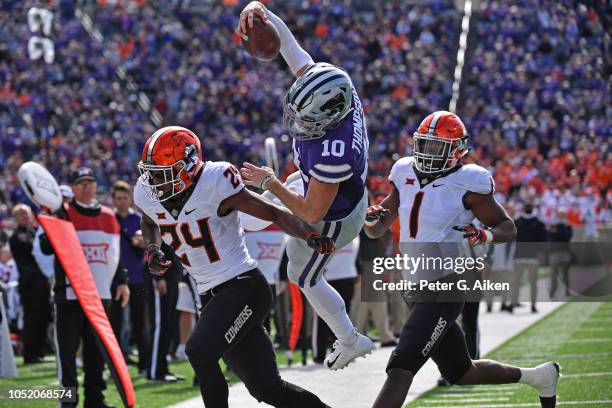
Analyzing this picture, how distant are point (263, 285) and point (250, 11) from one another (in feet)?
4.59

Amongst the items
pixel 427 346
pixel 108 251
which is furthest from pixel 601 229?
pixel 427 346

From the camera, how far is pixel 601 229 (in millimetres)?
20828

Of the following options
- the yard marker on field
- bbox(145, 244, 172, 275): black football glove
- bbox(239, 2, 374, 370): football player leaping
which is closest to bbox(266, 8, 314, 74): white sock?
bbox(239, 2, 374, 370): football player leaping

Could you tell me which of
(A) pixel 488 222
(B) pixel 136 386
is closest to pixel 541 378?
(A) pixel 488 222

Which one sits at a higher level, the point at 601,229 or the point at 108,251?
the point at 108,251

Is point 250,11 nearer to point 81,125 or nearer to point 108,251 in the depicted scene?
point 108,251

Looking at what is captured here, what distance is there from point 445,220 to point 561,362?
4.46 metres

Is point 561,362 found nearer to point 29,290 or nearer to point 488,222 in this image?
point 488,222

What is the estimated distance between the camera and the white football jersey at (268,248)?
11.0 m

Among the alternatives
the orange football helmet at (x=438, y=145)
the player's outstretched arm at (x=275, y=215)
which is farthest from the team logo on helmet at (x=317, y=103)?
the orange football helmet at (x=438, y=145)

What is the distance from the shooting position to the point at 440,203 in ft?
19.7

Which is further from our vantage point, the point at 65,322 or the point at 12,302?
the point at 12,302

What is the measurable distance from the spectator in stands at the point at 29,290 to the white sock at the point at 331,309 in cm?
680

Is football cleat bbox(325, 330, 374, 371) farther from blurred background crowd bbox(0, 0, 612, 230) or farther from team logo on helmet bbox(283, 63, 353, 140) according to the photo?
blurred background crowd bbox(0, 0, 612, 230)
